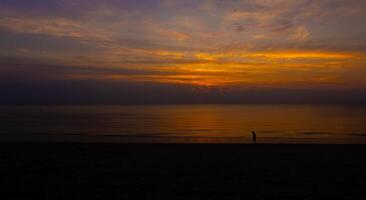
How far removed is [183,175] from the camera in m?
15.2

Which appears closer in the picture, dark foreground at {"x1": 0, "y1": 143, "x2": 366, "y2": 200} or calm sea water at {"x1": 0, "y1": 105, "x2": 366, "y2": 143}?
dark foreground at {"x1": 0, "y1": 143, "x2": 366, "y2": 200}

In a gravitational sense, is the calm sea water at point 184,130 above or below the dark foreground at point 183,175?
below

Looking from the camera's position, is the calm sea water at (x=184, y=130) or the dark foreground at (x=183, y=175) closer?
the dark foreground at (x=183, y=175)

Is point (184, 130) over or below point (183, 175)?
below

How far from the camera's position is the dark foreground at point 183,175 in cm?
1209

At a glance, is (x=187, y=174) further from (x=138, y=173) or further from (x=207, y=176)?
(x=138, y=173)

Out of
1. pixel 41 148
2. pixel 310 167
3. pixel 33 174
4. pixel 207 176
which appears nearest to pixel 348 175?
pixel 310 167

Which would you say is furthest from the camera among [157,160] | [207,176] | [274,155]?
[274,155]

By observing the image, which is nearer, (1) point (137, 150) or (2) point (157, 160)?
(2) point (157, 160)

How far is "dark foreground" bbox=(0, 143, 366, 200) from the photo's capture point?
39.7 ft

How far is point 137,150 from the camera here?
80.2ft

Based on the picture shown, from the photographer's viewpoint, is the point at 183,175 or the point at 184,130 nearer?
the point at 183,175

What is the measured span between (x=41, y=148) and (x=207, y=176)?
14460 mm

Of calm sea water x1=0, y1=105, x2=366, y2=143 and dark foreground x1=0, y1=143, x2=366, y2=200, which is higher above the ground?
dark foreground x1=0, y1=143, x2=366, y2=200
